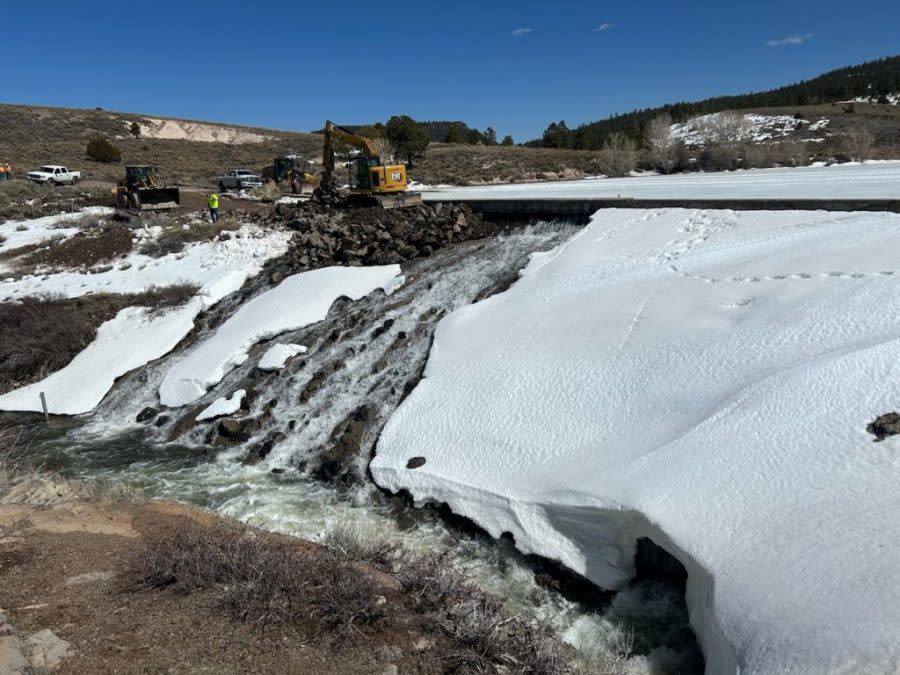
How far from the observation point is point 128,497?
743 centimetres

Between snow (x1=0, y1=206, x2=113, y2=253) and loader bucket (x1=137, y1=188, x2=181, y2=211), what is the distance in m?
1.32

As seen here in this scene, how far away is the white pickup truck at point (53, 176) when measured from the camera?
3450 cm

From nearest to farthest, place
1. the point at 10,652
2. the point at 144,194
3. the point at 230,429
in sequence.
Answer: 1. the point at 10,652
2. the point at 230,429
3. the point at 144,194

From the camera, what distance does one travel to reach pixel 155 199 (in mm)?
26016

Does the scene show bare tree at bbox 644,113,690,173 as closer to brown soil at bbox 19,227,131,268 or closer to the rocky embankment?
the rocky embankment

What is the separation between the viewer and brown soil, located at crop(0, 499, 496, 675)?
170 inches

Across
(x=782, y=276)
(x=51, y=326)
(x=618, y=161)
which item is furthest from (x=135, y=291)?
(x=618, y=161)

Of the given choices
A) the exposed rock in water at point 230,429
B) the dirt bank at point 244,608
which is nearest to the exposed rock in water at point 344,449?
the exposed rock in water at point 230,429

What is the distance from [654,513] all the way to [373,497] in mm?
4003

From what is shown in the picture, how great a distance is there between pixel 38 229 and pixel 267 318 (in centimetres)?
1554

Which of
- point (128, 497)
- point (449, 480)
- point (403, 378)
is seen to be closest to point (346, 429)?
point (403, 378)

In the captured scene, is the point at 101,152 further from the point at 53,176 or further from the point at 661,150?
the point at 661,150

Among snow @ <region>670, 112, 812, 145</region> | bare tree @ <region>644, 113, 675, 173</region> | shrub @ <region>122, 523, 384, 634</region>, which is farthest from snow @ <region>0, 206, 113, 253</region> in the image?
snow @ <region>670, 112, 812, 145</region>

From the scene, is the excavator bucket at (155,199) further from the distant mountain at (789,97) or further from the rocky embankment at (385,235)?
the distant mountain at (789,97)
